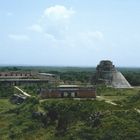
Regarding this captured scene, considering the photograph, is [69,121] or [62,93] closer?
[69,121]

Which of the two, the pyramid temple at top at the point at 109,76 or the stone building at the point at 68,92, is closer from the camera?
the stone building at the point at 68,92

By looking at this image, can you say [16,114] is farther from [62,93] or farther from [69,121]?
[69,121]

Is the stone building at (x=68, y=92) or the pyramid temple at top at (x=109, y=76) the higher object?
the pyramid temple at top at (x=109, y=76)

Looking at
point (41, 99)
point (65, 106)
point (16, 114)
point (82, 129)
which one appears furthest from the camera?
point (41, 99)

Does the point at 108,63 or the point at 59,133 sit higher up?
the point at 108,63

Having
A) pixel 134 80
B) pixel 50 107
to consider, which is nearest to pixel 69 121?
pixel 50 107

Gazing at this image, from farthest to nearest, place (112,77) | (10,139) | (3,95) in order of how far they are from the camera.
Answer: (112,77), (3,95), (10,139)

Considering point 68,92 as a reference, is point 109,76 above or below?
above

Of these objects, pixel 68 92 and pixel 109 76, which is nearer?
pixel 68 92
